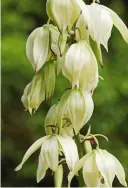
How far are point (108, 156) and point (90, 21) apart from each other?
28cm

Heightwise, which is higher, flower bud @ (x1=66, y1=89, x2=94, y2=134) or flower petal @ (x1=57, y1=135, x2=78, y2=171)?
flower bud @ (x1=66, y1=89, x2=94, y2=134)

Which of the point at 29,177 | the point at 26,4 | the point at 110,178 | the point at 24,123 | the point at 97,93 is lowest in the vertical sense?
the point at 29,177

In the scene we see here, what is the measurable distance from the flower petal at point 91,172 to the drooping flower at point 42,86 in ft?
0.48

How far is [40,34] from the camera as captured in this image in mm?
1185

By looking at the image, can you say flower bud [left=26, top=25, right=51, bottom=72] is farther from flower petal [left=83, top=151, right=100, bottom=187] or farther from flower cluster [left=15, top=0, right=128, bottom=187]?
flower petal [left=83, top=151, right=100, bottom=187]

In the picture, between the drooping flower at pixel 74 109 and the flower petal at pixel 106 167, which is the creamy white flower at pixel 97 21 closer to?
the drooping flower at pixel 74 109

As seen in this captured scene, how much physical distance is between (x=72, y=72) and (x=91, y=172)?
0.66ft

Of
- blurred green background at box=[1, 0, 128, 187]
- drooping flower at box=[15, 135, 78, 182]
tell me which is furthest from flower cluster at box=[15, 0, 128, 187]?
blurred green background at box=[1, 0, 128, 187]

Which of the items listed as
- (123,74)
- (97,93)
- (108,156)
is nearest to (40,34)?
(108,156)

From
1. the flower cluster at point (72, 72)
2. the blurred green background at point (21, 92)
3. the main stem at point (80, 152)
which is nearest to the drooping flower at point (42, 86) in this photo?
the flower cluster at point (72, 72)

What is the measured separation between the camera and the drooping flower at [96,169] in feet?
3.85

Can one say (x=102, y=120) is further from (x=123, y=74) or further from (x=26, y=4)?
(x=26, y=4)

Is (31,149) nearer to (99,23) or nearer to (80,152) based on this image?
(80,152)

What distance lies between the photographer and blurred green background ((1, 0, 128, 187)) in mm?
3467
